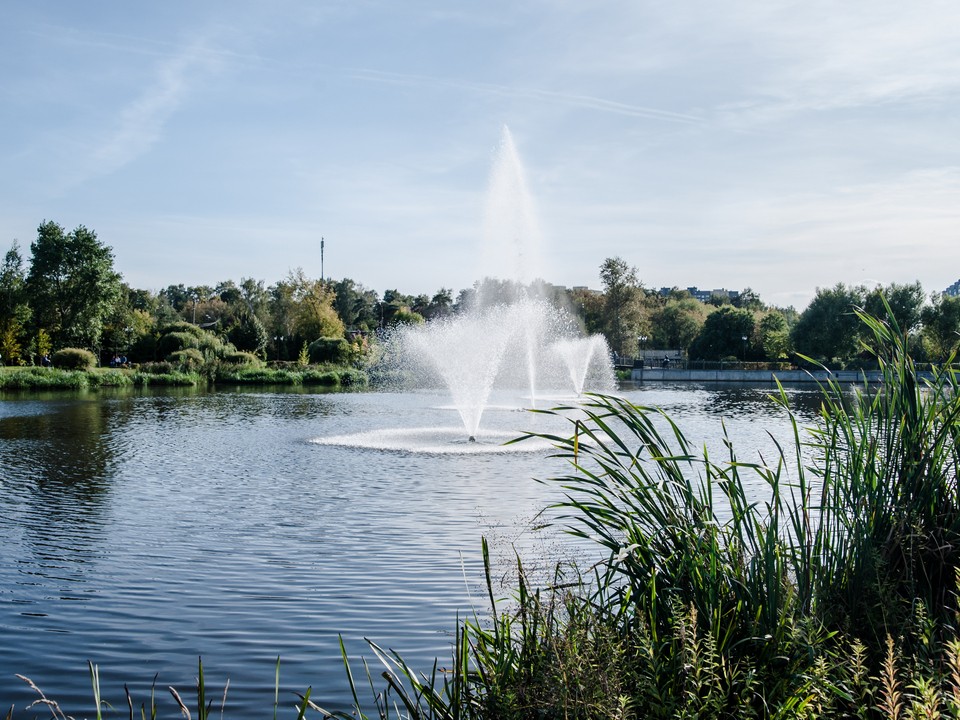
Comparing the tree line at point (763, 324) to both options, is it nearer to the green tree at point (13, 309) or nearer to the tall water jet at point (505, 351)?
the tall water jet at point (505, 351)

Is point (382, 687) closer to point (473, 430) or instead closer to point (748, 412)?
point (473, 430)

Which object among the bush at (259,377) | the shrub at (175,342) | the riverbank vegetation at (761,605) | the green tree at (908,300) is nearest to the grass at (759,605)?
the riverbank vegetation at (761,605)

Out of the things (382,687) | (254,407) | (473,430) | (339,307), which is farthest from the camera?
(339,307)

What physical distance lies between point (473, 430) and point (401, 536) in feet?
36.9

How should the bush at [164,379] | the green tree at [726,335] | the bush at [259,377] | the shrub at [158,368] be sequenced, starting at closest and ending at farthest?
the bush at [164,379] → the shrub at [158,368] → the bush at [259,377] → the green tree at [726,335]

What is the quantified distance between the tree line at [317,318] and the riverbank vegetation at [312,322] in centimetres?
9

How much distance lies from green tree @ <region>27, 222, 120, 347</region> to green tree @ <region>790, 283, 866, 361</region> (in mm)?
51972

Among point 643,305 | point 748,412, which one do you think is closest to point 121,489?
point 748,412

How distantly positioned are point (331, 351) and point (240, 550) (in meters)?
48.0

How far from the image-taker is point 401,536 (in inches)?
408

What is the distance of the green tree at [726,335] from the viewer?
7688 centimetres

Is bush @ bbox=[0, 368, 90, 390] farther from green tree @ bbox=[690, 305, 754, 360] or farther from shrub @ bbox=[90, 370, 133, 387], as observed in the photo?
green tree @ bbox=[690, 305, 754, 360]

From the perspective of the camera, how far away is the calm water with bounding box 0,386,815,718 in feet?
20.6

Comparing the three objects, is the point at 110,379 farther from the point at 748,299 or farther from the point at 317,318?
the point at 748,299
